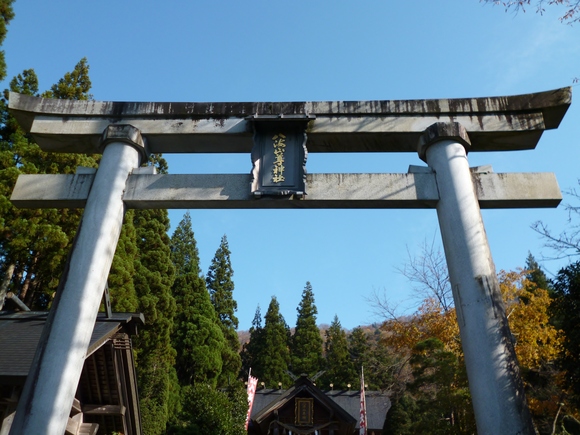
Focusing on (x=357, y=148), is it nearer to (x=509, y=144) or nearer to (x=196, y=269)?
(x=509, y=144)

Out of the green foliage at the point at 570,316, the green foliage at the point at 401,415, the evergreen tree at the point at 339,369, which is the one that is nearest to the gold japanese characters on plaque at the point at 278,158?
the green foliage at the point at 570,316

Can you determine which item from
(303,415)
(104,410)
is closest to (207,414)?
(303,415)

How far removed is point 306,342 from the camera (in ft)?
136

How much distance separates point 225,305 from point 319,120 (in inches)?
1264

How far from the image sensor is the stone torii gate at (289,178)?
4.91 metres

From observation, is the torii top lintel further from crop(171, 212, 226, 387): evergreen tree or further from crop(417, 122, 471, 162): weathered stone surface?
crop(171, 212, 226, 387): evergreen tree

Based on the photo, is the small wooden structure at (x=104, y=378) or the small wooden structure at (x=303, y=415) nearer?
the small wooden structure at (x=104, y=378)

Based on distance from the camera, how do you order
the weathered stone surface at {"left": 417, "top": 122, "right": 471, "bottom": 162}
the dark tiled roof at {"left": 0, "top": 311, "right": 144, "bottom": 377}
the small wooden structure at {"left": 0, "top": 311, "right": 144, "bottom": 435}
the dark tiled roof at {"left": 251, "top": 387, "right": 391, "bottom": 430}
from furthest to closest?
1. the dark tiled roof at {"left": 251, "top": 387, "right": 391, "bottom": 430}
2. the small wooden structure at {"left": 0, "top": 311, "right": 144, "bottom": 435}
3. the dark tiled roof at {"left": 0, "top": 311, "right": 144, "bottom": 377}
4. the weathered stone surface at {"left": 417, "top": 122, "right": 471, "bottom": 162}

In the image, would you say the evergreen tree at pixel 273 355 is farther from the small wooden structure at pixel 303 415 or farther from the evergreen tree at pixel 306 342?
the small wooden structure at pixel 303 415

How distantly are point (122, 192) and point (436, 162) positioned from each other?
415cm

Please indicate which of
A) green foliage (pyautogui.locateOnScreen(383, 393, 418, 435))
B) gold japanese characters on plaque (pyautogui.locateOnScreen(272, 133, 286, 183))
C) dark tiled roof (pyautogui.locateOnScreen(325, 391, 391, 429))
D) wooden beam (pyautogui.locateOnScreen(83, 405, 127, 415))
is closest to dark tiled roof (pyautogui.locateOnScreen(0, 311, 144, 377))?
wooden beam (pyautogui.locateOnScreen(83, 405, 127, 415))

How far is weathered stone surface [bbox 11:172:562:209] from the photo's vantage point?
5793 millimetres

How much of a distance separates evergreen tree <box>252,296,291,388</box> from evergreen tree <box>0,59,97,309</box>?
23.5m

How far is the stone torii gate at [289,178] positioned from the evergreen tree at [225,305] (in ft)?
84.8
